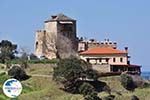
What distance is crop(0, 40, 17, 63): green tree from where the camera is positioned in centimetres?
8912

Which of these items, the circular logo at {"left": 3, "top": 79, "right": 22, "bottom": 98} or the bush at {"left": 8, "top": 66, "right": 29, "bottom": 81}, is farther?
the bush at {"left": 8, "top": 66, "right": 29, "bottom": 81}

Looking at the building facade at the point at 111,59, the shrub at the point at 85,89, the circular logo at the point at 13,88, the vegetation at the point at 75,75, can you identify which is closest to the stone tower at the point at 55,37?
the building facade at the point at 111,59

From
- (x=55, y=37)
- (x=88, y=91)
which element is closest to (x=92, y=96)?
(x=88, y=91)

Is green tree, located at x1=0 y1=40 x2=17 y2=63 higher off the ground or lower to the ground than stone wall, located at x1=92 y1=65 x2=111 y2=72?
higher

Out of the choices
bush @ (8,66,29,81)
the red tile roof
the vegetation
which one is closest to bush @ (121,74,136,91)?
the vegetation

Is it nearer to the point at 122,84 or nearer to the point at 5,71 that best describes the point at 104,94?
the point at 122,84

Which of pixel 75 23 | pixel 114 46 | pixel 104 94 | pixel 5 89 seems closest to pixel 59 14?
pixel 75 23

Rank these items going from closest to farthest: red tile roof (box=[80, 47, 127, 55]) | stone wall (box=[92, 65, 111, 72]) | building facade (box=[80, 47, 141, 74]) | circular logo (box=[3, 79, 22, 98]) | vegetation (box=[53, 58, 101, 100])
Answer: circular logo (box=[3, 79, 22, 98]), vegetation (box=[53, 58, 101, 100]), stone wall (box=[92, 65, 111, 72]), building facade (box=[80, 47, 141, 74]), red tile roof (box=[80, 47, 127, 55])

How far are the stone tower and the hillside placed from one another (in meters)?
7.40

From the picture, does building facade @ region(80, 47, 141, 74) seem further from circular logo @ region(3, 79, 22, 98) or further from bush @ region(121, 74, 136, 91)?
circular logo @ region(3, 79, 22, 98)

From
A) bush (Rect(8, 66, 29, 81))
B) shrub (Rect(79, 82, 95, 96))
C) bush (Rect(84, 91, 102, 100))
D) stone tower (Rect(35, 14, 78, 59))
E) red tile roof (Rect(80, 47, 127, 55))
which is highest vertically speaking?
stone tower (Rect(35, 14, 78, 59))

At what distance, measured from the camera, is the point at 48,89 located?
7450cm

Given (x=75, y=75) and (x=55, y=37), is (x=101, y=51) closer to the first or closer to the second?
(x=55, y=37)

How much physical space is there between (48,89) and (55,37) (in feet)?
59.8
